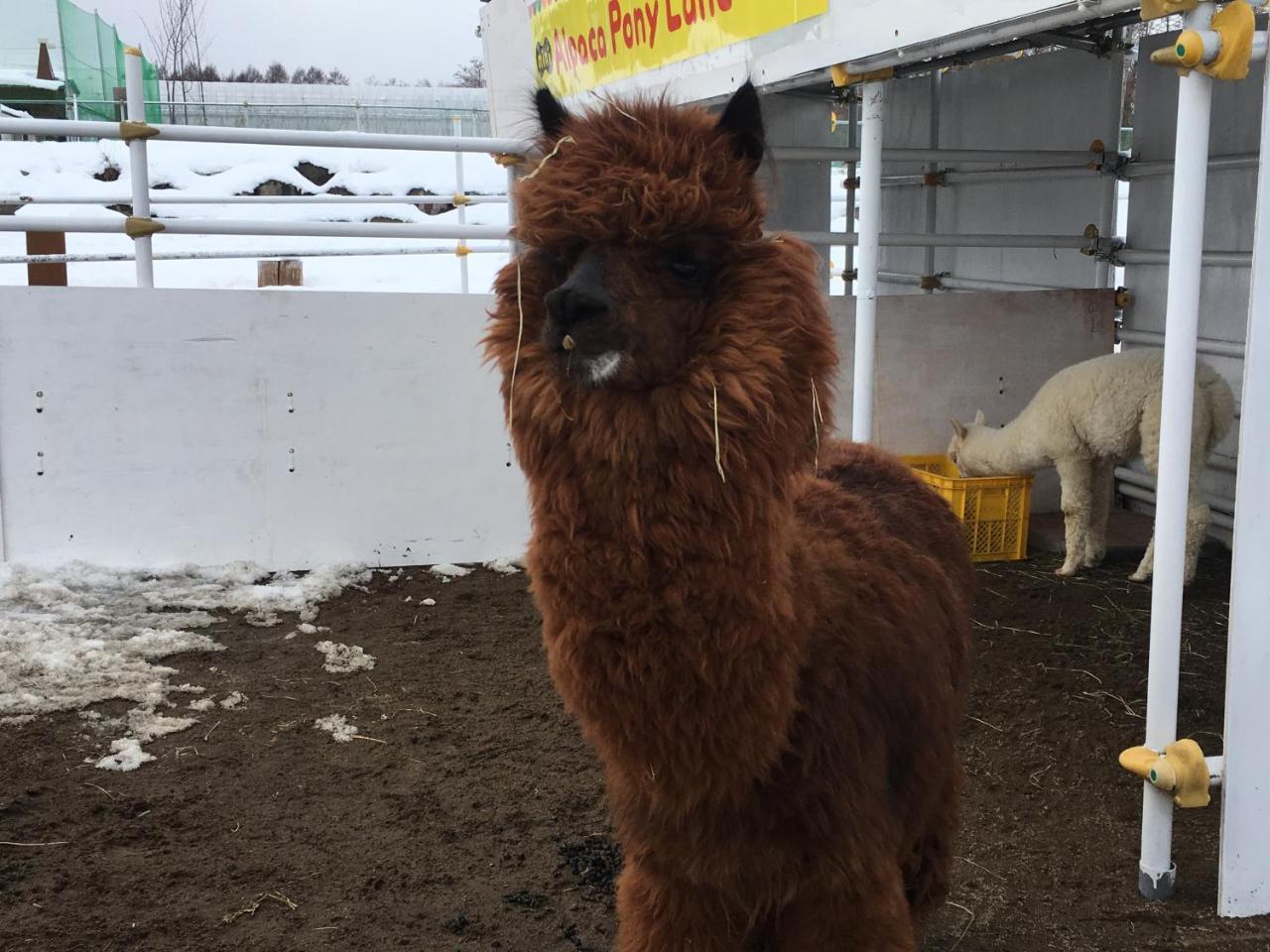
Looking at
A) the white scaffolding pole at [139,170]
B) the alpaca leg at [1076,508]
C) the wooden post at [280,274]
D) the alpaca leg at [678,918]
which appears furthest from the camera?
the wooden post at [280,274]

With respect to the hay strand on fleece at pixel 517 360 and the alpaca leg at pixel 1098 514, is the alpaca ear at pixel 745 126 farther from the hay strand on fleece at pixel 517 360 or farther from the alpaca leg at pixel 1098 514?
the alpaca leg at pixel 1098 514

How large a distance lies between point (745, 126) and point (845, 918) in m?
1.50

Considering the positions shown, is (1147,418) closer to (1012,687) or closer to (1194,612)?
(1194,612)

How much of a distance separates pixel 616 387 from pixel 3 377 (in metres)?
5.18

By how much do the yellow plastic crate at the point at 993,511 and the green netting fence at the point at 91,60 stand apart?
1740cm

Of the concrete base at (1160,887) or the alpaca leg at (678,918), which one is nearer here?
the alpaca leg at (678,918)

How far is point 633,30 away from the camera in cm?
636

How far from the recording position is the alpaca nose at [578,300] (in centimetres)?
193

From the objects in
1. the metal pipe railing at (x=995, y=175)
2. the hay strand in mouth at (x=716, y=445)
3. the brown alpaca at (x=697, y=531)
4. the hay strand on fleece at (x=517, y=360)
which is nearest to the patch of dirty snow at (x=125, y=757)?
the brown alpaca at (x=697, y=531)

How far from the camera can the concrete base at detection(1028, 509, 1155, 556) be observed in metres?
7.12

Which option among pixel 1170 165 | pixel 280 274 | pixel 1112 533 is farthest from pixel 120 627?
pixel 280 274

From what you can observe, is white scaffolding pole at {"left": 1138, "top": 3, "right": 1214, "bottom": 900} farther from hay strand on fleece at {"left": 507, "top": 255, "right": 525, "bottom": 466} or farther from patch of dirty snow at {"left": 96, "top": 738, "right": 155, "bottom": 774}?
patch of dirty snow at {"left": 96, "top": 738, "right": 155, "bottom": 774}

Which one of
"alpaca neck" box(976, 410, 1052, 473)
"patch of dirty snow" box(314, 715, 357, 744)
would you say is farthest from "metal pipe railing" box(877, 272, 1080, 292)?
"patch of dirty snow" box(314, 715, 357, 744)

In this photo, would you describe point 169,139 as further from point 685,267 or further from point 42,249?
point 685,267
